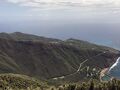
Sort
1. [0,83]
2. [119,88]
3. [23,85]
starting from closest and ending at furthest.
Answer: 1. [119,88]
2. [0,83]
3. [23,85]

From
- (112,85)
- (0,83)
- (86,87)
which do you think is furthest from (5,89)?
(112,85)

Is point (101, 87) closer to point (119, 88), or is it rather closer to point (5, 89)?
point (119, 88)

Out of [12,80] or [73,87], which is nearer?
[73,87]

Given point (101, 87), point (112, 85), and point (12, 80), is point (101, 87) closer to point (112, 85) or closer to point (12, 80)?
point (112, 85)

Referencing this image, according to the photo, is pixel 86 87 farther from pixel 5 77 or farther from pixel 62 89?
pixel 5 77

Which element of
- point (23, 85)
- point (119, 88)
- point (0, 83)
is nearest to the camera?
point (119, 88)

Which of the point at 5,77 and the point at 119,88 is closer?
the point at 119,88

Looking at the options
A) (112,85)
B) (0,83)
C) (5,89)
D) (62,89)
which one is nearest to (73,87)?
(62,89)
